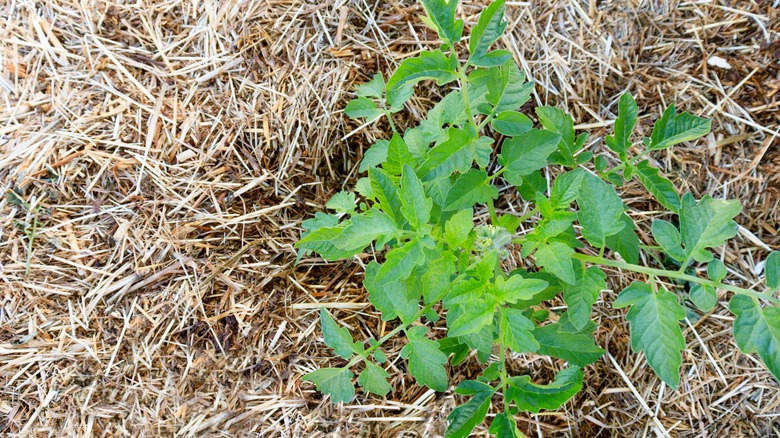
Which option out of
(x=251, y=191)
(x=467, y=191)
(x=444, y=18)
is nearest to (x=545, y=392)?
(x=467, y=191)

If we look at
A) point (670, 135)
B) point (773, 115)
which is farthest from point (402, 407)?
point (773, 115)

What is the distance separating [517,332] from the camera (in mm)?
1142

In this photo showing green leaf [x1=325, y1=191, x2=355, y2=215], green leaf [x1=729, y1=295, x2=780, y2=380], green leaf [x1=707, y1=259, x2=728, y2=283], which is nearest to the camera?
green leaf [x1=729, y1=295, x2=780, y2=380]

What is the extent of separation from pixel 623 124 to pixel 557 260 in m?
0.40

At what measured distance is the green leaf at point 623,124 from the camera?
127 cm

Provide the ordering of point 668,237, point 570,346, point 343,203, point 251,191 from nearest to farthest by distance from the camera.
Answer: point 668,237 < point 570,346 < point 343,203 < point 251,191

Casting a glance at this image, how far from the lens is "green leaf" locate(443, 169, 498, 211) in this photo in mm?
1274

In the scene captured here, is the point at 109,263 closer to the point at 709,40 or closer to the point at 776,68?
→ the point at 709,40

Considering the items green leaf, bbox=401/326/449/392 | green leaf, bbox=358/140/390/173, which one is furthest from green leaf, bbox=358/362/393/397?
green leaf, bbox=358/140/390/173

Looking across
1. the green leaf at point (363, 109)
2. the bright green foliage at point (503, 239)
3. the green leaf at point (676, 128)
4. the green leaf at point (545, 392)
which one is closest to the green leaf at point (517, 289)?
the bright green foliage at point (503, 239)

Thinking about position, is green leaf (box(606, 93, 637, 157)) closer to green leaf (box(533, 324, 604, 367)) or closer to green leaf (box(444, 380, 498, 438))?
green leaf (box(533, 324, 604, 367))

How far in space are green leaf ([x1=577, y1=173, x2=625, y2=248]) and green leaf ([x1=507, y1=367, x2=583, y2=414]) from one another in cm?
33

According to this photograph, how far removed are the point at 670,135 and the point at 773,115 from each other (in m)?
0.85

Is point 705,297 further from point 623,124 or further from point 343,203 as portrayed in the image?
point 343,203
